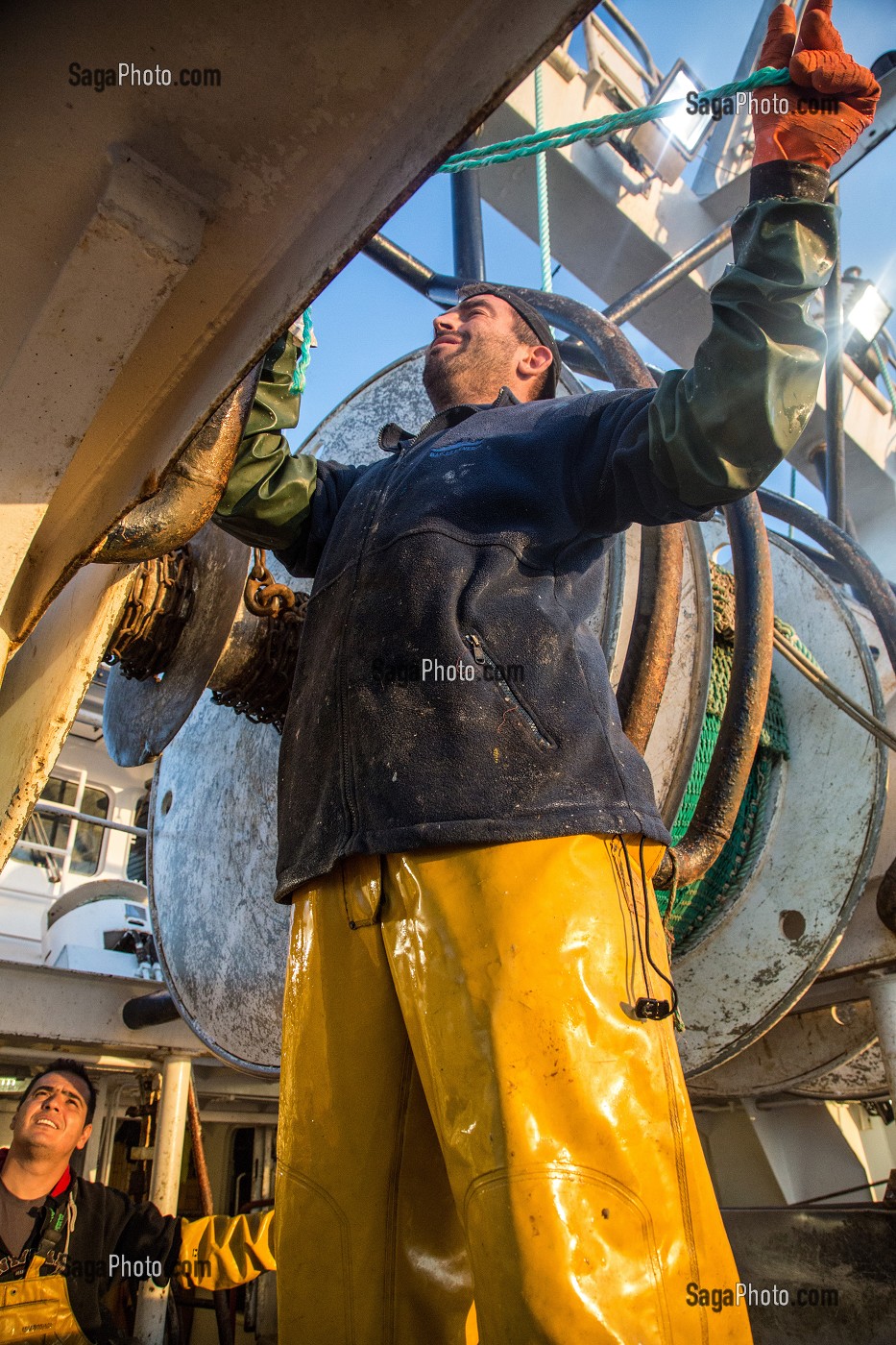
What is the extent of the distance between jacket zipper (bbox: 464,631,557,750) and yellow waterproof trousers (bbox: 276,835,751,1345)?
152 mm

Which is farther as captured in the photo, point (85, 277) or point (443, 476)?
point (443, 476)

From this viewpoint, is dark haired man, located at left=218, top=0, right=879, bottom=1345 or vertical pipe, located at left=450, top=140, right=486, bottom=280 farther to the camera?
vertical pipe, located at left=450, top=140, right=486, bottom=280

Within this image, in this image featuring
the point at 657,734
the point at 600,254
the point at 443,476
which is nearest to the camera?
the point at 443,476

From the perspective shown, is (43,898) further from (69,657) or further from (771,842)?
(69,657)

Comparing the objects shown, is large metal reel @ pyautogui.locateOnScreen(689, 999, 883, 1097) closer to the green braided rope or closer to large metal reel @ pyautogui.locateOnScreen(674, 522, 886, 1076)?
large metal reel @ pyautogui.locateOnScreen(674, 522, 886, 1076)

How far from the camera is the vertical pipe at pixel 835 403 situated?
12.2 ft

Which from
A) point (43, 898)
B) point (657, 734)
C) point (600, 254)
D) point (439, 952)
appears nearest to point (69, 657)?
point (439, 952)

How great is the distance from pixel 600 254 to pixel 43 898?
5724mm

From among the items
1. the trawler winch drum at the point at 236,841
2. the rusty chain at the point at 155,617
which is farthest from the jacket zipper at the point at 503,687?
the rusty chain at the point at 155,617

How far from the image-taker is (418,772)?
1225 millimetres

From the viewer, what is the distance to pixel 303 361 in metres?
1.60

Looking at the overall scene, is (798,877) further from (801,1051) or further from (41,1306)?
(41,1306)

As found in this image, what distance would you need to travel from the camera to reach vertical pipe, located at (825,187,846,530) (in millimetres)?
3709

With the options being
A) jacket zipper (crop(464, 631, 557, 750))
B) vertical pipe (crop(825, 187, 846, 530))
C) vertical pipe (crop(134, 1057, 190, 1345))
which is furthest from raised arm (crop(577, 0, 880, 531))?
vertical pipe (crop(134, 1057, 190, 1345))
